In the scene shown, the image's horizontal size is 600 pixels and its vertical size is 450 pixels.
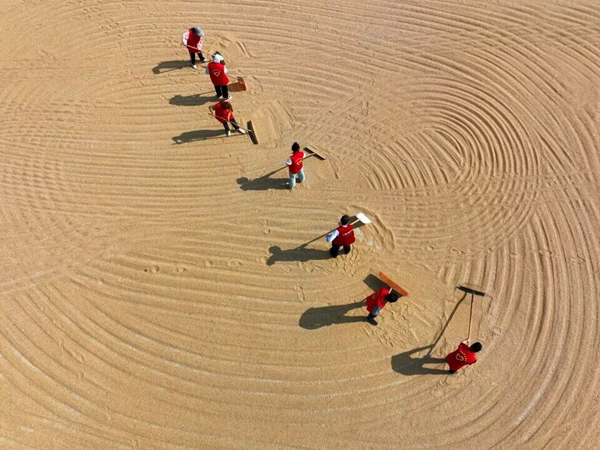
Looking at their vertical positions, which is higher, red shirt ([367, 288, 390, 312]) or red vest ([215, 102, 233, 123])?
red vest ([215, 102, 233, 123])

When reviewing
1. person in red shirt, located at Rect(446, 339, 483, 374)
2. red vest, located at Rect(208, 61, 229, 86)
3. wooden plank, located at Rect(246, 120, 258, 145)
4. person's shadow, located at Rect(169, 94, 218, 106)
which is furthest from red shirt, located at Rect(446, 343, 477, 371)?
person's shadow, located at Rect(169, 94, 218, 106)

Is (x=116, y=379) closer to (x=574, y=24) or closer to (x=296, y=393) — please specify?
(x=296, y=393)

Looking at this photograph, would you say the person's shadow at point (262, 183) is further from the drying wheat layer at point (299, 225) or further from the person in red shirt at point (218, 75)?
the person in red shirt at point (218, 75)

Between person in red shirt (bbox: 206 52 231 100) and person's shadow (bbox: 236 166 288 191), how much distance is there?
256cm

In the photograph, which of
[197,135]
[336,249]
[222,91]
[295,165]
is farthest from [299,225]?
[222,91]

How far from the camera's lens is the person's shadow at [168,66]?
10438mm

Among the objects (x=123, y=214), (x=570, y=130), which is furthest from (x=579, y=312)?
(x=123, y=214)

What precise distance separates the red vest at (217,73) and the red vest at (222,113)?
3.01 feet

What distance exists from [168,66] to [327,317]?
A: 8114mm

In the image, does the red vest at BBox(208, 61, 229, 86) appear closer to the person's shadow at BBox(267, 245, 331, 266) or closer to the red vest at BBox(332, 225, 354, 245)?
the person's shadow at BBox(267, 245, 331, 266)

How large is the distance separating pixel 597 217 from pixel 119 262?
979 cm

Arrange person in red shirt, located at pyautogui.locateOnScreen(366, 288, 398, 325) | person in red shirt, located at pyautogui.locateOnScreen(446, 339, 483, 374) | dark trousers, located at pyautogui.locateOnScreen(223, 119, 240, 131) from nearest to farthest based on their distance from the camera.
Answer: person in red shirt, located at pyautogui.locateOnScreen(446, 339, 483, 374) → person in red shirt, located at pyautogui.locateOnScreen(366, 288, 398, 325) → dark trousers, located at pyautogui.locateOnScreen(223, 119, 240, 131)

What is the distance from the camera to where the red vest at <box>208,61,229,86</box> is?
359 inches

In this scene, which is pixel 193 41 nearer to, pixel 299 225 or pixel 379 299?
pixel 299 225
